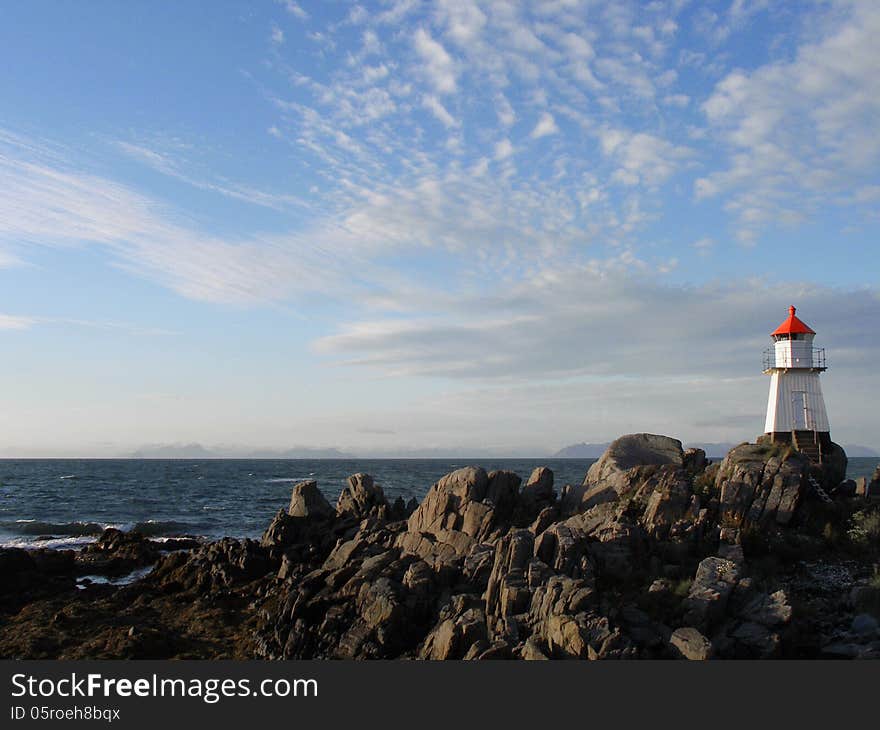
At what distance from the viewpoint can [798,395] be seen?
1298 inches

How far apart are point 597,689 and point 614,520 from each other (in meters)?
11.0

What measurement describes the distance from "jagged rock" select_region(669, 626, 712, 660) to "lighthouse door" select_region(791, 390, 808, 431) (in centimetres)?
1948

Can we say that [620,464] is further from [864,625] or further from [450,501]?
[864,625]

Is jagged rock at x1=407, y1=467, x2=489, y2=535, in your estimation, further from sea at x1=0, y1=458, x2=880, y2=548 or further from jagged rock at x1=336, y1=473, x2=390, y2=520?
sea at x1=0, y1=458, x2=880, y2=548

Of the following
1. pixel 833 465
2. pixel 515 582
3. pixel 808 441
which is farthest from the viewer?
pixel 808 441

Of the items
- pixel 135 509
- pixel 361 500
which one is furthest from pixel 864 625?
pixel 135 509

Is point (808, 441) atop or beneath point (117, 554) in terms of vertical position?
atop

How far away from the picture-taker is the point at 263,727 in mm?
13016

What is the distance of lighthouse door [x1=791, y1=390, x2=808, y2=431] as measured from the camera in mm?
32656

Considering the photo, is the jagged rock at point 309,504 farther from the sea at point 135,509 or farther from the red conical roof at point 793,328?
the red conical roof at point 793,328

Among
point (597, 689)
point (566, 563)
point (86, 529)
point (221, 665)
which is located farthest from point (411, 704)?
point (86, 529)

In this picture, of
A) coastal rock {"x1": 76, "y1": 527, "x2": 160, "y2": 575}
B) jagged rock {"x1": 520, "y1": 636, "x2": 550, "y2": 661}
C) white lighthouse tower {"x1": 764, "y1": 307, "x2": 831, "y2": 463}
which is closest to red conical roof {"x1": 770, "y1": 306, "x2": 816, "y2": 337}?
white lighthouse tower {"x1": 764, "y1": 307, "x2": 831, "y2": 463}

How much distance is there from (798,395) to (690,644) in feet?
68.2

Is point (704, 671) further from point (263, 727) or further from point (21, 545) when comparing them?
point (21, 545)
